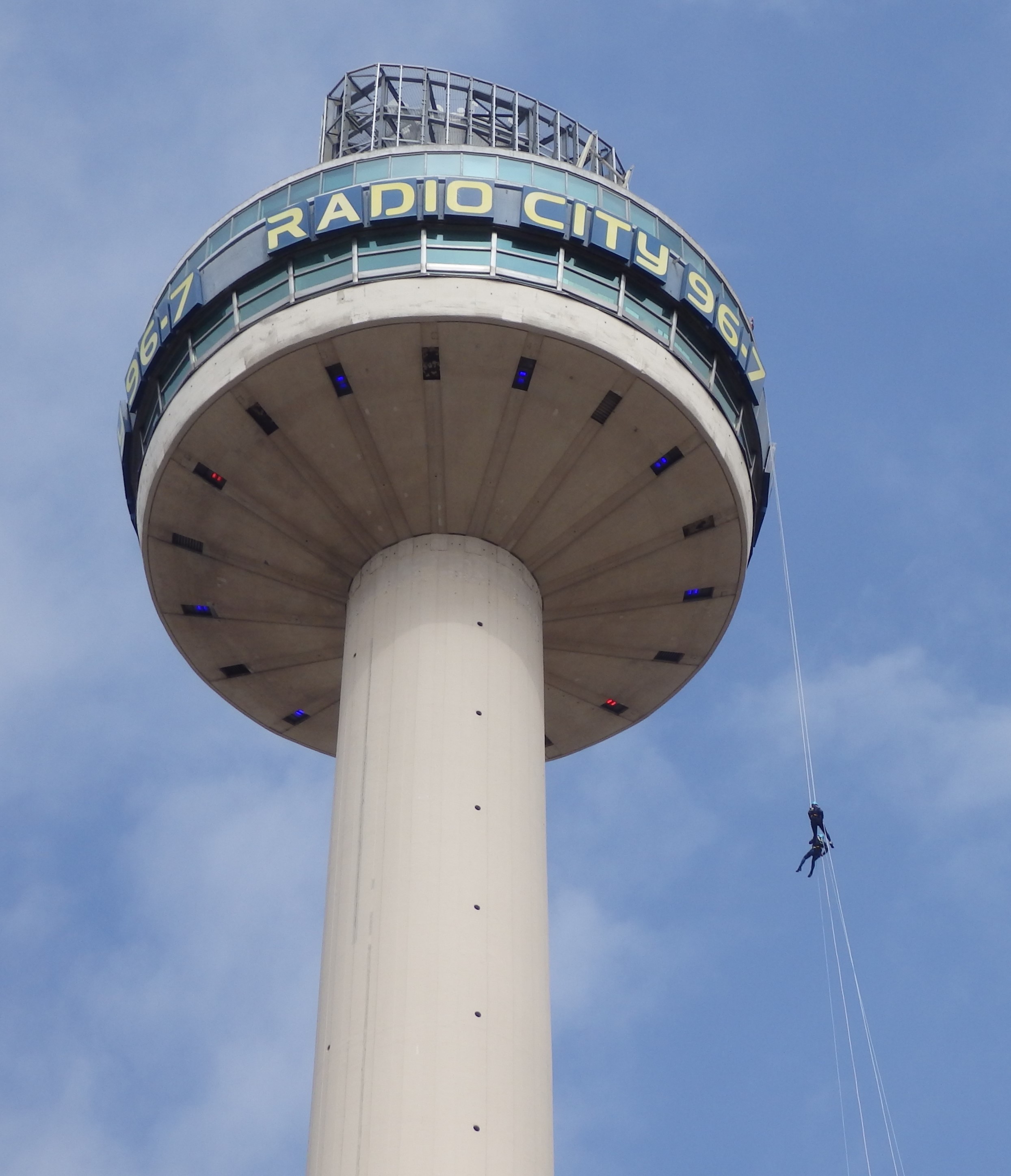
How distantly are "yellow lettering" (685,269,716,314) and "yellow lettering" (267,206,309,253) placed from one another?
307 inches

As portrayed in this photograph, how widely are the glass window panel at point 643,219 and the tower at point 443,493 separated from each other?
74mm

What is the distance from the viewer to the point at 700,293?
33.6 meters

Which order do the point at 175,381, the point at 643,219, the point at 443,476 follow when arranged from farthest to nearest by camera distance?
the point at 643,219 → the point at 175,381 → the point at 443,476

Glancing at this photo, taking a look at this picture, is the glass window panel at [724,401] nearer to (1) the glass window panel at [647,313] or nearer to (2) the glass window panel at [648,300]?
(1) the glass window panel at [647,313]

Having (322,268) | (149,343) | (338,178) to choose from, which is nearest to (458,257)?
(322,268)

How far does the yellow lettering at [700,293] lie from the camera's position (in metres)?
33.3

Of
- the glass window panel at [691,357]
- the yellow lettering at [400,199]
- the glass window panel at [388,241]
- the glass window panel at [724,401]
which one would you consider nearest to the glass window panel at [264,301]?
the glass window panel at [388,241]

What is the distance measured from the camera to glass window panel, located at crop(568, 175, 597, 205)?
109 feet

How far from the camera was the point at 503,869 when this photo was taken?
1159 inches

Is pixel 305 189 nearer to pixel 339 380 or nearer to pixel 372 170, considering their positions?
pixel 372 170

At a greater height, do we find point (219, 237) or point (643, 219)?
point (643, 219)

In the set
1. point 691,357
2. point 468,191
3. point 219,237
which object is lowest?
point 691,357

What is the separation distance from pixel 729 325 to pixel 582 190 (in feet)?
13.6

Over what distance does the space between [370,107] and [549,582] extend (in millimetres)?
12850
